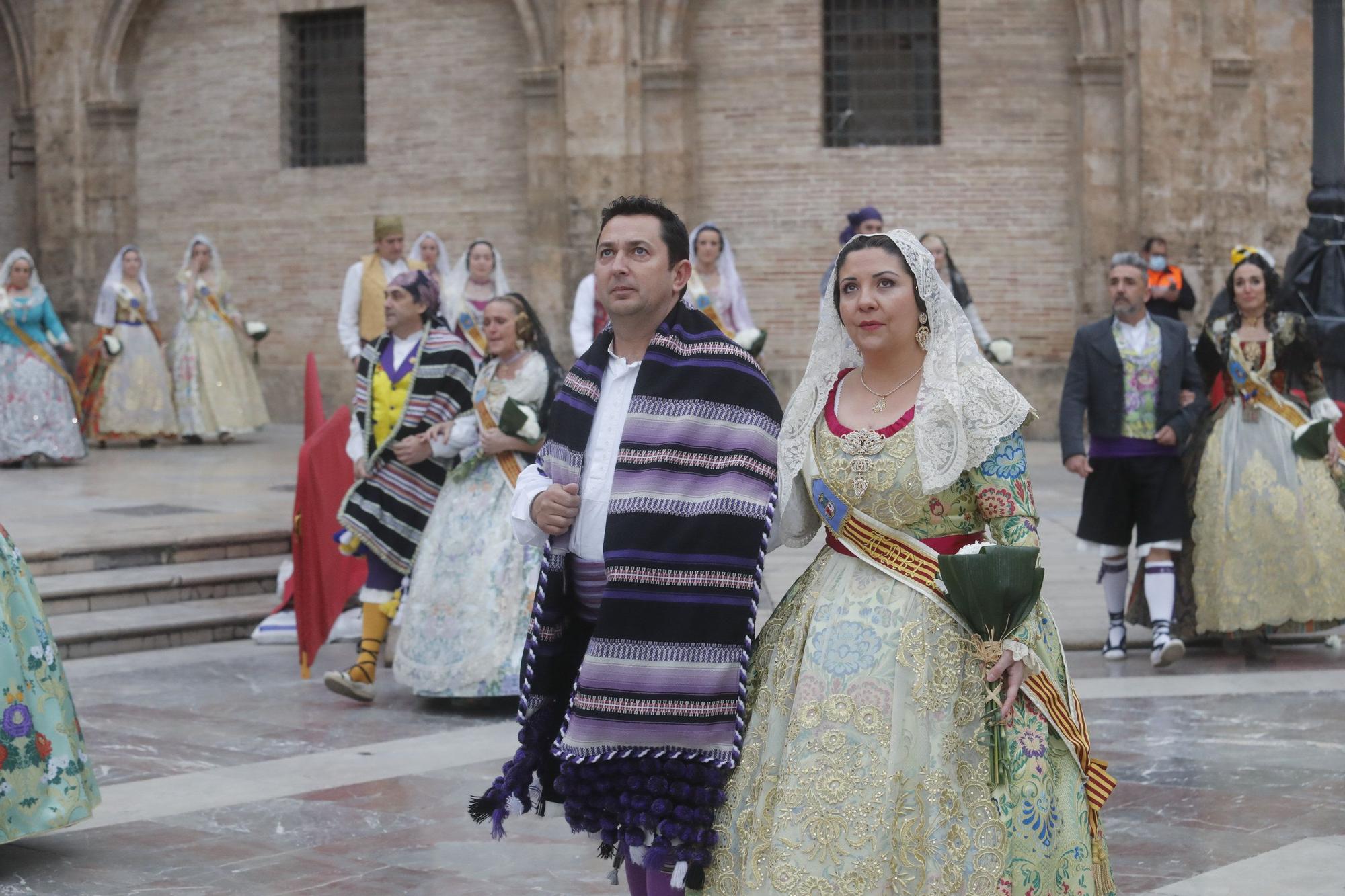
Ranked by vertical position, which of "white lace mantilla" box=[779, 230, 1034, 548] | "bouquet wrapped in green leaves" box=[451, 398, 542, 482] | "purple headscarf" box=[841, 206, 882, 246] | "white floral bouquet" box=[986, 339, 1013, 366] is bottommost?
"bouquet wrapped in green leaves" box=[451, 398, 542, 482]

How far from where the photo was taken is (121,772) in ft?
22.8

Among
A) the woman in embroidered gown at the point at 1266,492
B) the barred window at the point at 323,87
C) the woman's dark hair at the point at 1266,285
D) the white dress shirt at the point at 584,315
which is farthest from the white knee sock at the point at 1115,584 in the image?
the barred window at the point at 323,87

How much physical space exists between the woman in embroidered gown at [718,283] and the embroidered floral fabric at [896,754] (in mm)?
8276

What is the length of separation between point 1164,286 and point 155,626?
9.61 meters

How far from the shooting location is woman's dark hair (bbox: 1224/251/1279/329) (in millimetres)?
8930

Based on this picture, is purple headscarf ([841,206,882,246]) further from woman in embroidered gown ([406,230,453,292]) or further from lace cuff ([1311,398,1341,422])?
lace cuff ([1311,398,1341,422])

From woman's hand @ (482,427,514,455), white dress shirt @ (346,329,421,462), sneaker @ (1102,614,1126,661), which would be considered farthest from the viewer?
sneaker @ (1102,614,1126,661)

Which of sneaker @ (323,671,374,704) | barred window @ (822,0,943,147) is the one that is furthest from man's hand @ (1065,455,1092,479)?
barred window @ (822,0,943,147)

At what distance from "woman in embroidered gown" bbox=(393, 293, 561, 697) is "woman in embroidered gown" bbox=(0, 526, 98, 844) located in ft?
8.04

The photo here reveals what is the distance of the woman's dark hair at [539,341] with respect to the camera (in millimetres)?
8023

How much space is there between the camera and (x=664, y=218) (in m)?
4.12

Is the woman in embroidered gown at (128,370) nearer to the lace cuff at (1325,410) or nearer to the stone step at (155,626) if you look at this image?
the stone step at (155,626)

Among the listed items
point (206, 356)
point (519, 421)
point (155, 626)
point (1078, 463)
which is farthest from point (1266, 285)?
point (206, 356)

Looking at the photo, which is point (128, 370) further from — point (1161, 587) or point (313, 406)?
point (1161, 587)
